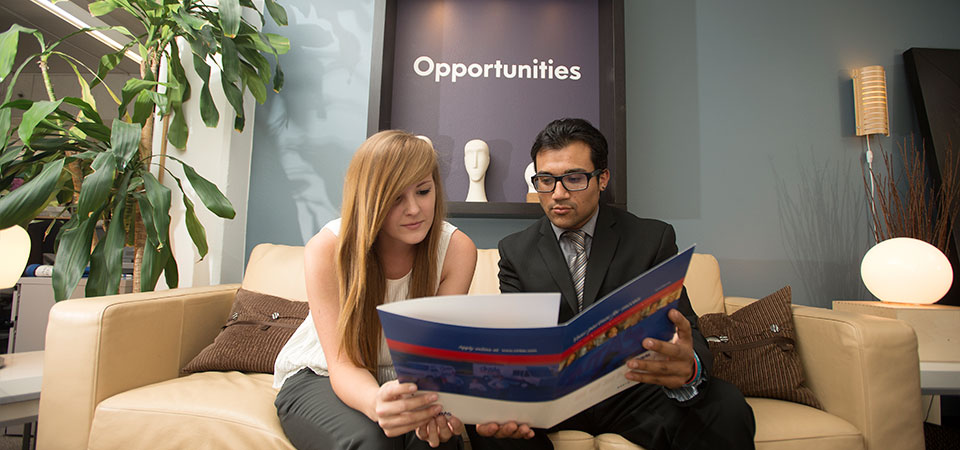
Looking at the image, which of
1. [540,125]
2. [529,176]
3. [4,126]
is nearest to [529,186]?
[529,176]

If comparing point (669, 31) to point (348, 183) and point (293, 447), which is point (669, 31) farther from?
point (293, 447)

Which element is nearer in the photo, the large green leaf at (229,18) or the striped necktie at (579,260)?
the striped necktie at (579,260)

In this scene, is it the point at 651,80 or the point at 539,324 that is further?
the point at 651,80

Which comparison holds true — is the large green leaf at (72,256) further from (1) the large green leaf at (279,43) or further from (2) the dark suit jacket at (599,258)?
(2) the dark suit jacket at (599,258)

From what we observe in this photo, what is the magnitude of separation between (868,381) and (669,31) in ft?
6.03

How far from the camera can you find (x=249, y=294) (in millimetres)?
1687

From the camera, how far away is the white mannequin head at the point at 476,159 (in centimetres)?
217

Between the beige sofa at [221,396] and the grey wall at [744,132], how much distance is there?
100cm

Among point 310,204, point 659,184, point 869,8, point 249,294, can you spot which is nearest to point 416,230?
point 249,294

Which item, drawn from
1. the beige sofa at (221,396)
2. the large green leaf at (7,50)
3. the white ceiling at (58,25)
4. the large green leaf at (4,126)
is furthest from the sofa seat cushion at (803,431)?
the white ceiling at (58,25)

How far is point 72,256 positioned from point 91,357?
0.55 m

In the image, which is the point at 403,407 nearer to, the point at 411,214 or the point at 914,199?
the point at 411,214

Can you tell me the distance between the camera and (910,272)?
A: 1.79 meters

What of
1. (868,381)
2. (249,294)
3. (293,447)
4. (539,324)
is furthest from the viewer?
(249,294)
